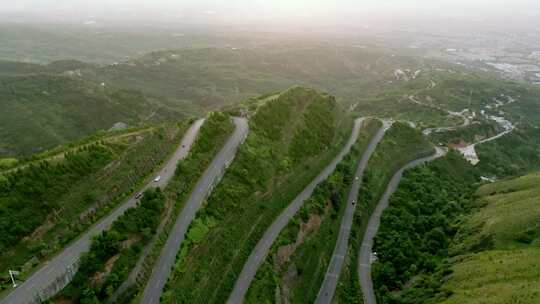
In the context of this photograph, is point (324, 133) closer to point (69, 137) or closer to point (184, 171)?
point (184, 171)

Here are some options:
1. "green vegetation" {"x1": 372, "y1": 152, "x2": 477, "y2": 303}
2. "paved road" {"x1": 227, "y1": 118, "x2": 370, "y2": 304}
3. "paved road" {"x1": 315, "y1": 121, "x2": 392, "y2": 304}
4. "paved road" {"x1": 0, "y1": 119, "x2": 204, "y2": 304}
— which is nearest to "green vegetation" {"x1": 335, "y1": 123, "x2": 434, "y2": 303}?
"paved road" {"x1": 315, "y1": 121, "x2": 392, "y2": 304}

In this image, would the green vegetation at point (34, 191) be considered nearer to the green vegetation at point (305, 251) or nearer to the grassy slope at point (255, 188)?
the grassy slope at point (255, 188)

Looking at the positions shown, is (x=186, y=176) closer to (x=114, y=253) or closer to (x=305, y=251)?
(x=114, y=253)

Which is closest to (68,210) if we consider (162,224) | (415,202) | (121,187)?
(121,187)

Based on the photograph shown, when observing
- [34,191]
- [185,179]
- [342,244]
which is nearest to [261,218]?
[185,179]

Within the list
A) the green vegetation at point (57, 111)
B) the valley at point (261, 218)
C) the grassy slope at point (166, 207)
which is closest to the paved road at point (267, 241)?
the valley at point (261, 218)

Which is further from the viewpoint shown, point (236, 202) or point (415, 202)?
point (415, 202)

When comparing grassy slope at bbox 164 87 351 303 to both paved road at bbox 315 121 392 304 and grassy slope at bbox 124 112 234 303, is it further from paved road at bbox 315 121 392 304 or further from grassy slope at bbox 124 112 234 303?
paved road at bbox 315 121 392 304
